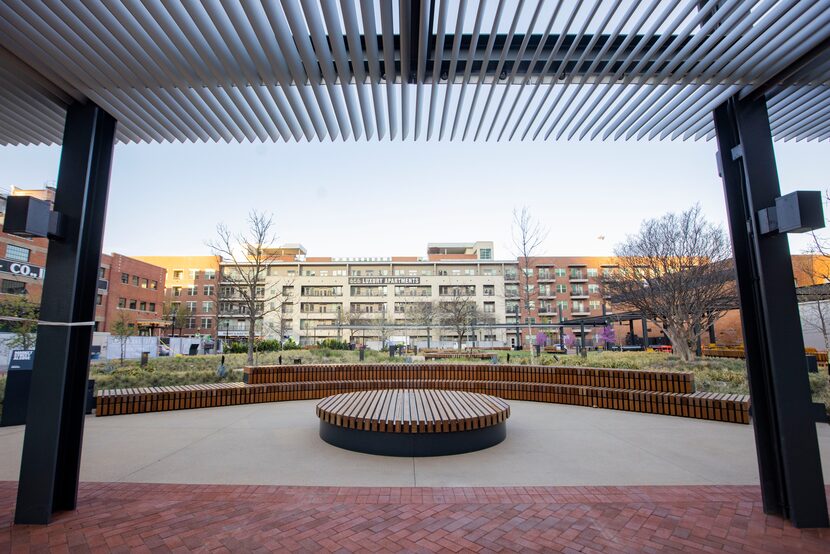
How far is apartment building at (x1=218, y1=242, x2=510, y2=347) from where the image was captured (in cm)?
6669

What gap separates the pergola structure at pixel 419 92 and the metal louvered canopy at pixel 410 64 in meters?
0.02

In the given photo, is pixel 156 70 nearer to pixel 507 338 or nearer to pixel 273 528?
pixel 273 528

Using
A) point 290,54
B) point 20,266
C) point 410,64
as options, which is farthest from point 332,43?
point 20,266

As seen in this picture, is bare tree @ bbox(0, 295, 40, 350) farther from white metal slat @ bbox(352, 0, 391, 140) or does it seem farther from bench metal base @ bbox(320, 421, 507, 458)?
white metal slat @ bbox(352, 0, 391, 140)

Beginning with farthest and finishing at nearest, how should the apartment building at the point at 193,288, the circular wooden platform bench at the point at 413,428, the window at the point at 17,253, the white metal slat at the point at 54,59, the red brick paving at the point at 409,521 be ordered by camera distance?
the apartment building at the point at 193,288 < the window at the point at 17,253 < the circular wooden platform bench at the point at 413,428 < the red brick paving at the point at 409,521 < the white metal slat at the point at 54,59

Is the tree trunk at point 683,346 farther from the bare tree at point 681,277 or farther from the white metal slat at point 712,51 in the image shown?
the white metal slat at point 712,51

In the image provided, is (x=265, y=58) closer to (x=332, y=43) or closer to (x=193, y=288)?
(x=332, y=43)

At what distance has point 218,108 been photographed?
13.6 feet

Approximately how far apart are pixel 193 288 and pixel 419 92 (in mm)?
74567

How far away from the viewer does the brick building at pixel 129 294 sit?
146 ft

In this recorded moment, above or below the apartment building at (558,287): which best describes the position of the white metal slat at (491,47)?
below

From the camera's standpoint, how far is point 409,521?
371cm

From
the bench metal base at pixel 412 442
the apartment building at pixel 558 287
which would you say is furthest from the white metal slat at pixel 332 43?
the apartment building at pixel 558 287

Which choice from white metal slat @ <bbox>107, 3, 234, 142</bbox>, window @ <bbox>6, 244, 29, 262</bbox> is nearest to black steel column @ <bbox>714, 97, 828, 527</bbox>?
white metal slat @ <bbox>107, 3, 234, 142</bbox>
